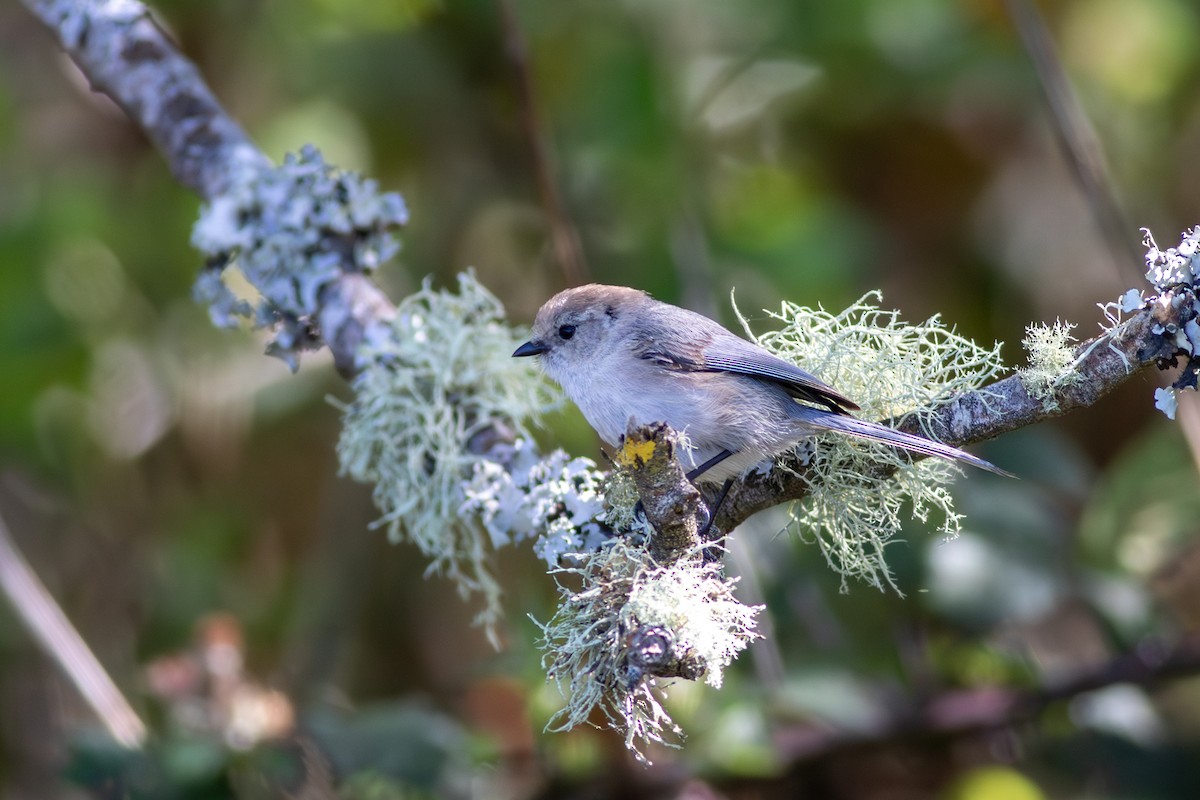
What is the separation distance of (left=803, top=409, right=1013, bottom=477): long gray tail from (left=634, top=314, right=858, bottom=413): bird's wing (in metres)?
0.05

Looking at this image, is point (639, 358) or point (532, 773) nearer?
point (639, 358)

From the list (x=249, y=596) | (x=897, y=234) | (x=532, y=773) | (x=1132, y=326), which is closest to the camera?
(x=1132, y=326)

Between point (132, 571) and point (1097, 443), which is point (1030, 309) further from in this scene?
point (132, 571)

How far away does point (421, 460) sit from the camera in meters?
2.46

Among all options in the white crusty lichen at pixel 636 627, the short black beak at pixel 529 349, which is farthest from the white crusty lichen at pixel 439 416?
the white crusty lichen at pixel 636 627

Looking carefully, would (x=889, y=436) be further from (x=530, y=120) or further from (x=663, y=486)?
(x=530, y=120)

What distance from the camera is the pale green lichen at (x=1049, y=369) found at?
5.56 feet

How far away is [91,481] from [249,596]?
2.48ft

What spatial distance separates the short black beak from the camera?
2.58 meters

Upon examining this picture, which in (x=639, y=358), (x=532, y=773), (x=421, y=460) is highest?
(x=639, y=358)

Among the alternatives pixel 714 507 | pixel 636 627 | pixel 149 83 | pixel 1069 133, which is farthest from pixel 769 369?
pixel 149 83

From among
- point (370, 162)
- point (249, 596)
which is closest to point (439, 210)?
point (370, 162)

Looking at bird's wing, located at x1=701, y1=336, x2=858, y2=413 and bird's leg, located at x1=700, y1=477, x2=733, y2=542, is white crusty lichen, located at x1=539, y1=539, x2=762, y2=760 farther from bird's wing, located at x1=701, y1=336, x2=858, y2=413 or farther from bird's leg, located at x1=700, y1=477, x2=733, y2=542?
bird's wing, located at x1=701, y1=336, x2=858, y2=413

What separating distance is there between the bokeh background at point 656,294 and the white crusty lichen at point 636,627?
1256 mm
